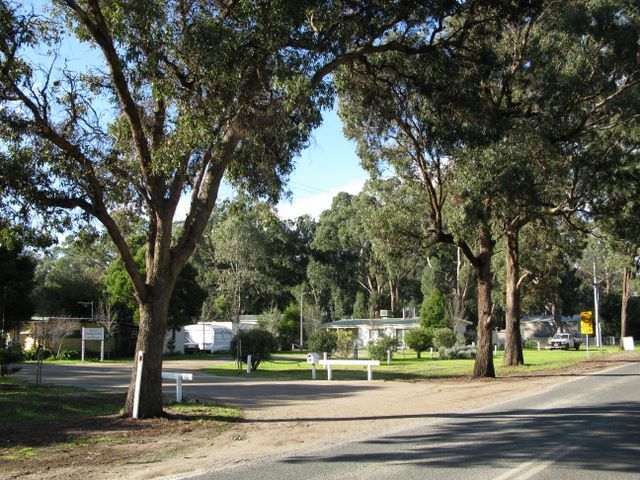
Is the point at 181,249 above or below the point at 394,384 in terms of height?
above

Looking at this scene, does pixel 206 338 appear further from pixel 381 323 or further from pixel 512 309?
pixel 512 309

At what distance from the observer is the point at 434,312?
185ft

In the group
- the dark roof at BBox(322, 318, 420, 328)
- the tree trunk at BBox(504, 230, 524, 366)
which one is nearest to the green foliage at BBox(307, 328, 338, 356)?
the tree trunk at BBox(504, 230, 524, 366)

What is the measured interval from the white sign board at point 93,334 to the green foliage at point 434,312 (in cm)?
2861

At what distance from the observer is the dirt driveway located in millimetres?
8602


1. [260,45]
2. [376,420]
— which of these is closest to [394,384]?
[376,420]

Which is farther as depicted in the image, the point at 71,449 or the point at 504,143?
the point at 504,143

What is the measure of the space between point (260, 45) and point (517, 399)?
11104 millimetres

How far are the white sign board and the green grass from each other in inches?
781

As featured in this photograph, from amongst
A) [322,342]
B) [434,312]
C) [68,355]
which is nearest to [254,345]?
[322,342]

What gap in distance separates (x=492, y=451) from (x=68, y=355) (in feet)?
127

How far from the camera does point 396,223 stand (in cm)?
2498

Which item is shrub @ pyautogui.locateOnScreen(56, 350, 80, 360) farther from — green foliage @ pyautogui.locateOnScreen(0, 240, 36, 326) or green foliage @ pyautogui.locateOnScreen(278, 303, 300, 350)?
green foliage @ pyautogui.locateOnScreen(278, 303, 300, 350)

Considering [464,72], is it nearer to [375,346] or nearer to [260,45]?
[260,45]
